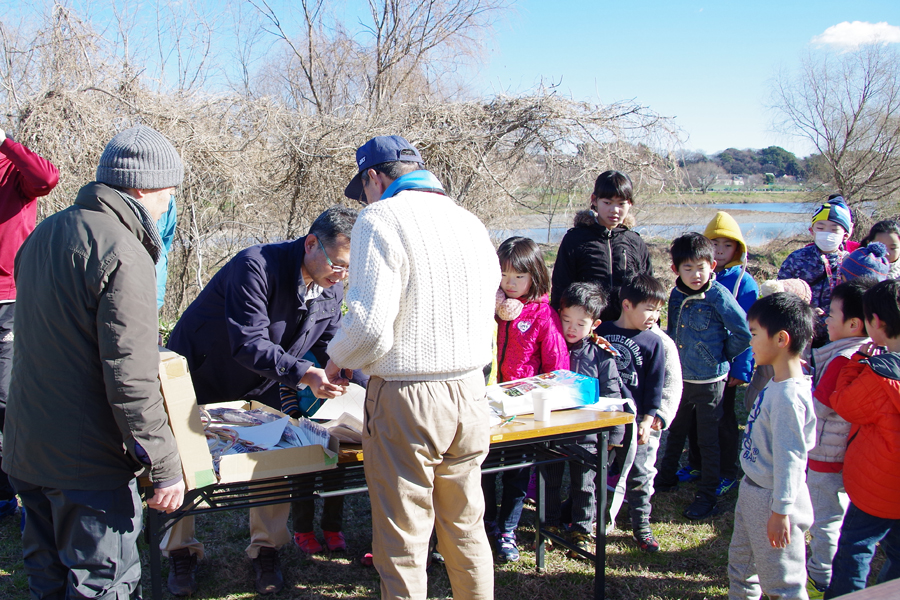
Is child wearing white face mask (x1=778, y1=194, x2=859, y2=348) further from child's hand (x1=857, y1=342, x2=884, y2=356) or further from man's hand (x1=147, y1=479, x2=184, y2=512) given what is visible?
man's hand (x1=147, y1=479, x2=184, y2=512)

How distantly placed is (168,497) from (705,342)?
2877mm

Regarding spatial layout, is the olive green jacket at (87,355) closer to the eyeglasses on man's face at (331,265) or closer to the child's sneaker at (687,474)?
the eyeglasses on man's face at (331,265)

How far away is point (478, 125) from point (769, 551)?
17.7 feet

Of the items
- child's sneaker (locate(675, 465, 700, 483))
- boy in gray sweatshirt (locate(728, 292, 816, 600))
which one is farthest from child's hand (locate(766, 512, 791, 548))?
child's sneaker (locate(675, 465, 700, 483))

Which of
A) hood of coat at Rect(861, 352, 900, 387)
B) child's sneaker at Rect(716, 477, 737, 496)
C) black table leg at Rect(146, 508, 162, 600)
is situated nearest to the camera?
black table leg at Rect(146, 508, 162, 600)

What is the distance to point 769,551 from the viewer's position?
7.36ft

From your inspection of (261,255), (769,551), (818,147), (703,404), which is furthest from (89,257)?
(818,147)

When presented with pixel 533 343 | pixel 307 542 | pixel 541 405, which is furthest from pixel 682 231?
pixel 307 542

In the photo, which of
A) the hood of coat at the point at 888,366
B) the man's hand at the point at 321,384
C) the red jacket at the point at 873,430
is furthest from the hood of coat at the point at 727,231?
the man's hand at the point at 321,384

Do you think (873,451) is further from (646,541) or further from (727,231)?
(727,231)

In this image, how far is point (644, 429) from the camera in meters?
3.06

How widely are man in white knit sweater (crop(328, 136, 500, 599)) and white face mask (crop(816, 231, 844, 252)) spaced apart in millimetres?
3317

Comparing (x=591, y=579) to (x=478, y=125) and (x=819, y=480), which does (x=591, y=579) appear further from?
(x=478, y=125)

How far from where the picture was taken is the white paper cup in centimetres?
250
